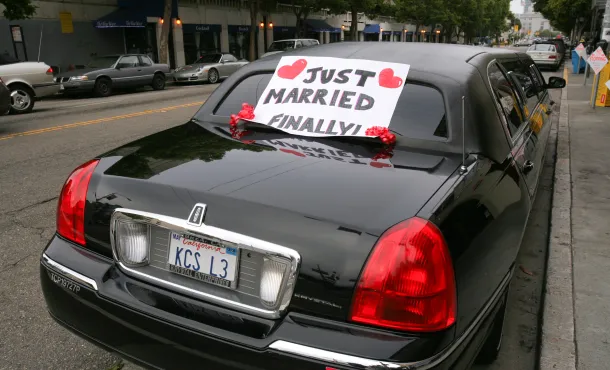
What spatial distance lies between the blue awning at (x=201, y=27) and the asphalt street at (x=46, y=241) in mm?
19963

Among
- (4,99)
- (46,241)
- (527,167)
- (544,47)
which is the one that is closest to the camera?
A: (527,167)

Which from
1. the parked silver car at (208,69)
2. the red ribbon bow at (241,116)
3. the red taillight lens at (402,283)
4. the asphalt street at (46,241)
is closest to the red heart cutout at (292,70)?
the red ribbon bow at (241,116)

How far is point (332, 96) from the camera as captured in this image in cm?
288

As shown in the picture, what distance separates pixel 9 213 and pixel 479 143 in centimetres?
463

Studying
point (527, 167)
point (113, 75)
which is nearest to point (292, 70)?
point (527, 167)

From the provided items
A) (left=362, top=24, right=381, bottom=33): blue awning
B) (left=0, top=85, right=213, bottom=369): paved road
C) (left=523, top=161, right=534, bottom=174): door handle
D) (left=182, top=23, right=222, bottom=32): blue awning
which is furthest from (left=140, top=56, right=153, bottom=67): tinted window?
(left=362, top=24, right=381, bottom=33): blue awning

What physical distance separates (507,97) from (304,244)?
2287mm

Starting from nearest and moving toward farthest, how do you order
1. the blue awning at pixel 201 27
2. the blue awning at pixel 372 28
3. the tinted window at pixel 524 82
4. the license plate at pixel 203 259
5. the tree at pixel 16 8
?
the license plate at pixel 203 259 → the tinted window at pixel 524 82 → the tree at pixel 16 8 → the blue awning at pixel 201 27 → the blue awning at pixel 372 28

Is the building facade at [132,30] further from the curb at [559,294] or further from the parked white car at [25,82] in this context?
the curb at [559,294]

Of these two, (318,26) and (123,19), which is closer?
(123,19)

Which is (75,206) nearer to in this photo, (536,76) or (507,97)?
(507,97)

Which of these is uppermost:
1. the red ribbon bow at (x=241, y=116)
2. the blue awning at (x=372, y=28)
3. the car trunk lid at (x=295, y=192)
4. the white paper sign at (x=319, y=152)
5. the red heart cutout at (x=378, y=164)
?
the red ribbon bow at (x=241, y=116)

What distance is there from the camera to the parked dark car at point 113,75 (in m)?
16.6

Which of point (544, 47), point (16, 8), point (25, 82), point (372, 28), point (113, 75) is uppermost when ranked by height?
point (16, 8)
